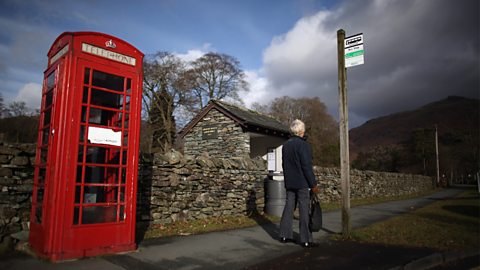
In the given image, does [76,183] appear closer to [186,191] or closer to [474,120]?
[186,191]

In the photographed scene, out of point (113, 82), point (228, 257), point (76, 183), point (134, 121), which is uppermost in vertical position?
point (113, 82)

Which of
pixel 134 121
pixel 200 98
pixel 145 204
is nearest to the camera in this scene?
pixel 134 121

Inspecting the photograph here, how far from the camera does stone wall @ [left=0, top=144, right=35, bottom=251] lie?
14.0 ft

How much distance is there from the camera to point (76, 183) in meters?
3.73

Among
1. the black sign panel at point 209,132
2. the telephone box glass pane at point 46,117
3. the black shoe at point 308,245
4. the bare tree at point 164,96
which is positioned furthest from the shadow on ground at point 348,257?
the bare tree at point 164,96

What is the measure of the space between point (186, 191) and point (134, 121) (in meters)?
Answer: 2.94

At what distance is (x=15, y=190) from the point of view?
442 cm

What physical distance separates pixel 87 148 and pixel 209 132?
39.0ft

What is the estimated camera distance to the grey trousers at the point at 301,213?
4.56 meters

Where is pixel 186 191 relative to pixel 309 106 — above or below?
below

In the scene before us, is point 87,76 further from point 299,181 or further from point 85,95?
point 299,181

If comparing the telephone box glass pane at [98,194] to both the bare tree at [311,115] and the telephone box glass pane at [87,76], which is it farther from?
the bare tree at [311,115]

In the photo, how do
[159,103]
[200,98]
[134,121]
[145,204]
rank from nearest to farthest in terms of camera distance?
[134,121], [145,204], [159,103], [200,98]

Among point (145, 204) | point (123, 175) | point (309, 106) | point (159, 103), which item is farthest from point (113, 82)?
point (309, 106)
